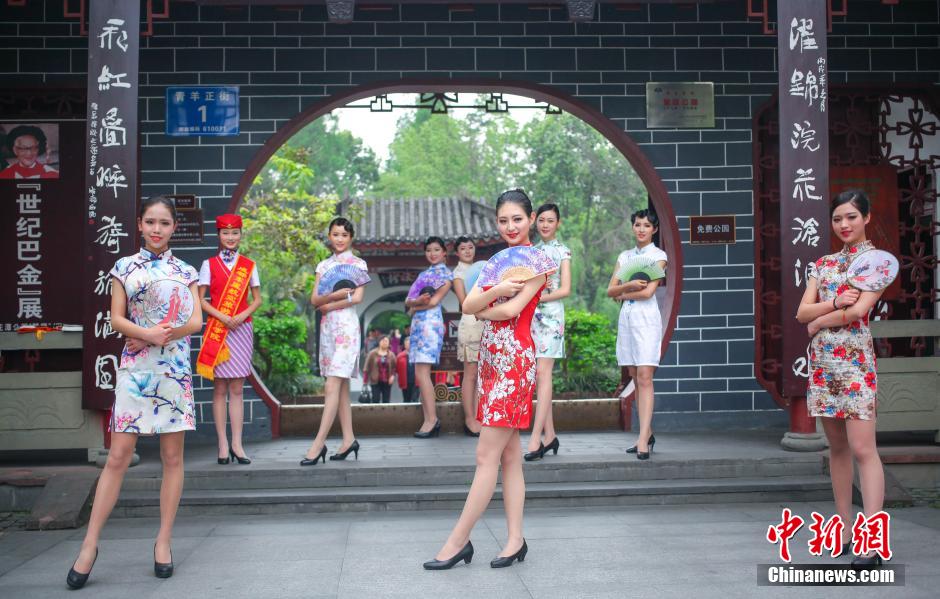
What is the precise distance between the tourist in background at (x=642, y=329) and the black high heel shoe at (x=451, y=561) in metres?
2.35

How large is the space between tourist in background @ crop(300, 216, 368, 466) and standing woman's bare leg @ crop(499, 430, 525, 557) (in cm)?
217

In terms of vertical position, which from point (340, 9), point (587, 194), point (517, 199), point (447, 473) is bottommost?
point (447, 473)

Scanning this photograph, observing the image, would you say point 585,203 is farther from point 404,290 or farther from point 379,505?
point 379,505

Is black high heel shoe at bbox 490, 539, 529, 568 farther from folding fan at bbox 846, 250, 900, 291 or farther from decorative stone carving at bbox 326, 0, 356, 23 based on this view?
A: decorative stone carving at bbox 326, 0, 356, 23

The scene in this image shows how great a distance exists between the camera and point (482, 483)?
418 cm

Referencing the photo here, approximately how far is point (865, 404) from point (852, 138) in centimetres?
477

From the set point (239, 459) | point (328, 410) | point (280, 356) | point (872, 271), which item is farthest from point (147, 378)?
point (280, 356)

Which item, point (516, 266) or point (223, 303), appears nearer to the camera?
point (516, 266)

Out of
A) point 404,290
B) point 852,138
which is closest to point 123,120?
point 852,138

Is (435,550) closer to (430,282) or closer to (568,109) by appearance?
(430,282)

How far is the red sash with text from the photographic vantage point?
6.31 metres

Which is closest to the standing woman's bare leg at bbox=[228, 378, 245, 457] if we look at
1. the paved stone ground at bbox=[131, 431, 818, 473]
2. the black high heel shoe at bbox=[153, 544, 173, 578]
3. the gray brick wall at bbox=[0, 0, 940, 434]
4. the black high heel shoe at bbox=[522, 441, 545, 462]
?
the paved stone ground at bbox=[131, 431, 818, 473]

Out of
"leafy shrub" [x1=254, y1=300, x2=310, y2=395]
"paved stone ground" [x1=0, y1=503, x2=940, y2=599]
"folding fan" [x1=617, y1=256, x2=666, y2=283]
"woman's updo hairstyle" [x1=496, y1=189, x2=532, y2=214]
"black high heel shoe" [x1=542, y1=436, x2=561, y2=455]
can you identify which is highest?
"woman's updo hairstyle" [x1=496, y1=189, x2=532, y2=214]

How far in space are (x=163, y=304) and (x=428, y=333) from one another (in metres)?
3.66
